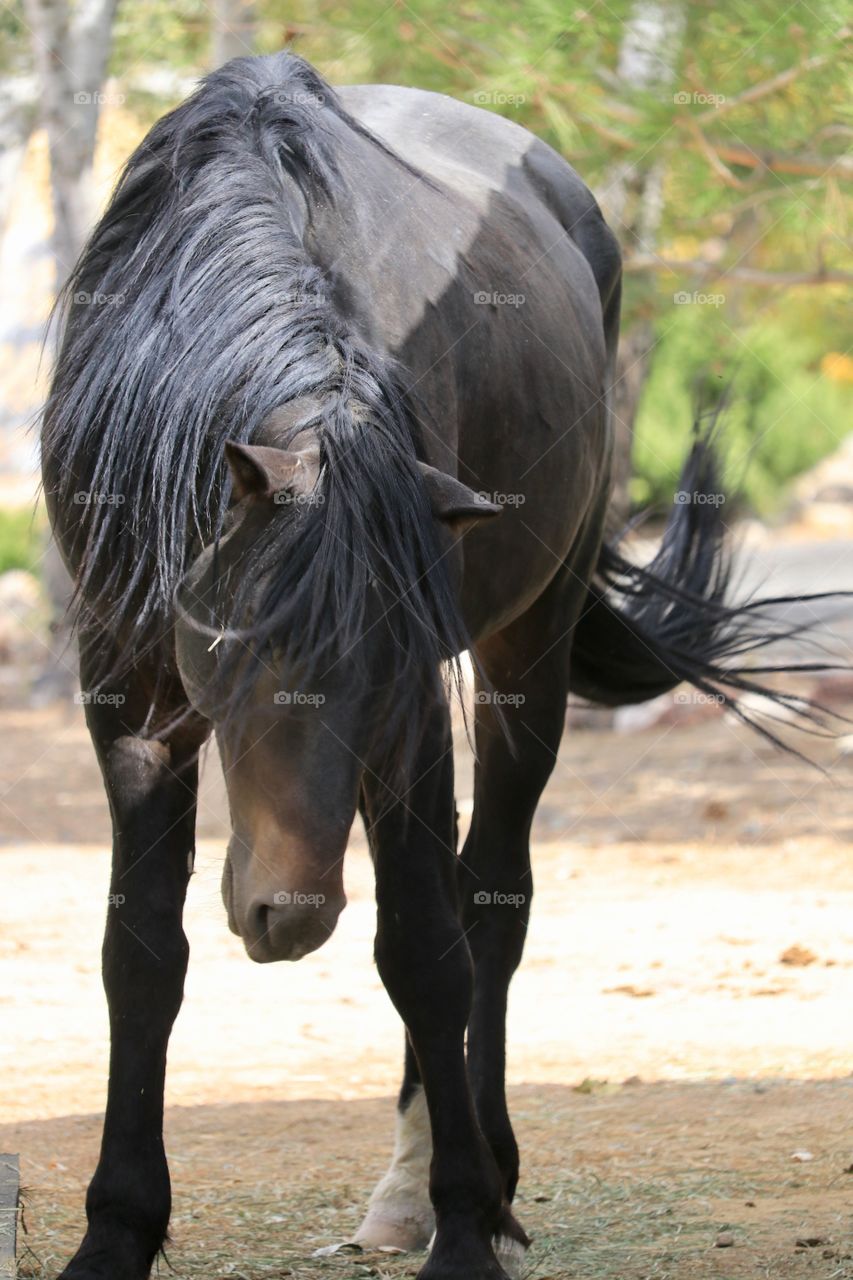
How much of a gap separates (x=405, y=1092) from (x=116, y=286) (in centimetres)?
176

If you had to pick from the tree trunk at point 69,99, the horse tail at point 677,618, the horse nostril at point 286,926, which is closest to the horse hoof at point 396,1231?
the horse nostril at point 286,926

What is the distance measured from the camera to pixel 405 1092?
3422 millimetres

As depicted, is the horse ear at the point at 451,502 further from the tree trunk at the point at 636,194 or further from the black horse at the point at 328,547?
the tree trunk at the point at 636,194

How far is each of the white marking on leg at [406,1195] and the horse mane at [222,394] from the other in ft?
4.17

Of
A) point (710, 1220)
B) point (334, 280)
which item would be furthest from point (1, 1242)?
point (334, 280)

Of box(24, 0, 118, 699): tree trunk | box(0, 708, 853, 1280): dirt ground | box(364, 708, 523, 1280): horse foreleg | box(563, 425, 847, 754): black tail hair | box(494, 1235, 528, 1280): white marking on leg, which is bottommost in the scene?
box(0, 708, 853, 1280): dirt ground

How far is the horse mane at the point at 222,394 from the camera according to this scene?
89.0 inches

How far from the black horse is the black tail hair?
0.50 metres

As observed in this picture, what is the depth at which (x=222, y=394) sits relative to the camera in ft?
7.93

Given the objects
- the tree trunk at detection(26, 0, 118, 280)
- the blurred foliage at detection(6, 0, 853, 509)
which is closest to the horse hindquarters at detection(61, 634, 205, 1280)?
the blurred foliage at detection(6, 0, 853, 509)

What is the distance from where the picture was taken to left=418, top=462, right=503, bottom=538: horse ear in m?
2.32

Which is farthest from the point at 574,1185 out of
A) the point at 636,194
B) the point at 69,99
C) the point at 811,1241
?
the point at 69,99

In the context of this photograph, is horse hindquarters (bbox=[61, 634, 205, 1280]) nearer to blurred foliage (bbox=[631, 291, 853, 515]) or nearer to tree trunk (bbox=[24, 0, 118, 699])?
tree trunk (bbox=[24, 0, 118, 699])

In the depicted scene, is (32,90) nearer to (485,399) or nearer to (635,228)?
(635,228)
